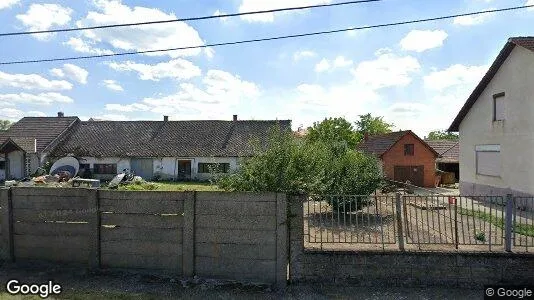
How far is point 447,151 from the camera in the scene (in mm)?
33500

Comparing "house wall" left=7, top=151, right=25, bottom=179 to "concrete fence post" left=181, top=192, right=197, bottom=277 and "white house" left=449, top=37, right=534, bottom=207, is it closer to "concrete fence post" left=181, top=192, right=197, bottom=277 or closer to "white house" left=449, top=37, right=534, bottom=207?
"concrete fence post" left=181, top=192, right=197, bottom=277

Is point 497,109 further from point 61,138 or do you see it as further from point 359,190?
point 61,138

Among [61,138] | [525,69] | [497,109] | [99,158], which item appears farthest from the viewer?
[61,138]

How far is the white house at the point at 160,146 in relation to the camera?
3038 centimetres

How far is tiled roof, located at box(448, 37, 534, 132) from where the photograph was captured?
14.1 metres

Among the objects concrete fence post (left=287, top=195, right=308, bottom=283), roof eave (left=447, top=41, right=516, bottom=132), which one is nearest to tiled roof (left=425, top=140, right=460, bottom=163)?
roof eave (left=447, top=41, right=516, bottom=132)

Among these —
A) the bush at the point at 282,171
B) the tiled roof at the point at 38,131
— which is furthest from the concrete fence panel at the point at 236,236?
the tiled roof at the point at 38,131

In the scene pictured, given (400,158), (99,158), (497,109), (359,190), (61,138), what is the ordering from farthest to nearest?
1. (61,138)
2. (99,158)
3. (400,158)
4. (497,109)
5. (359,190)

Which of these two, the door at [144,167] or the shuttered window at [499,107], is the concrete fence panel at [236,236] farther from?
the door at [144,167]

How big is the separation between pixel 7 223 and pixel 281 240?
5445 millimetres

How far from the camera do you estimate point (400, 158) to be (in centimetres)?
2842

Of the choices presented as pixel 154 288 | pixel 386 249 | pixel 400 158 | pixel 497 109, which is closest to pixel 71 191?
pixel 154 288

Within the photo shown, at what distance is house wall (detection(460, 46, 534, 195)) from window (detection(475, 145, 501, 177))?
0.22 meters

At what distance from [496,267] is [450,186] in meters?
25.6
